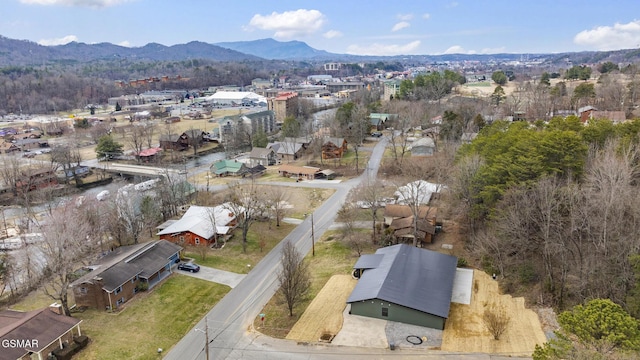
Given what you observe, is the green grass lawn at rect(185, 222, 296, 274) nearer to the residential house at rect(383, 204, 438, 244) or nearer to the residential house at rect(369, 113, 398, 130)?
the residential house at rect(383, 204, 438, 244)

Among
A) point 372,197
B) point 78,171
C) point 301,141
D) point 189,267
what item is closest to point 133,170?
point 78,171

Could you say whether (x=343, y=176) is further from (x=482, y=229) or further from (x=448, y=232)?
(x=482, y=229)

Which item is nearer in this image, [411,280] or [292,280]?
[292,280]

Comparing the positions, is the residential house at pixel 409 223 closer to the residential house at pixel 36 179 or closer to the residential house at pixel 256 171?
the residential house at pixel 256 171

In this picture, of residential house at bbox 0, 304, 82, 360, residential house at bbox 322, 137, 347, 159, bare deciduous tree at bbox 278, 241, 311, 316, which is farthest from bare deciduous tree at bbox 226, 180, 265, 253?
residential house at bbox 322, 137, 347, 159

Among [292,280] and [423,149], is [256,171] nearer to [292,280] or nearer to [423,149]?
[423,149]

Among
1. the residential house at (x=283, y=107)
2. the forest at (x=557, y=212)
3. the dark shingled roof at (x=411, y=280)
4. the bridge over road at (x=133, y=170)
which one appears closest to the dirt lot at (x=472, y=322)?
the dark shingled roof at (x=411, y=280)
